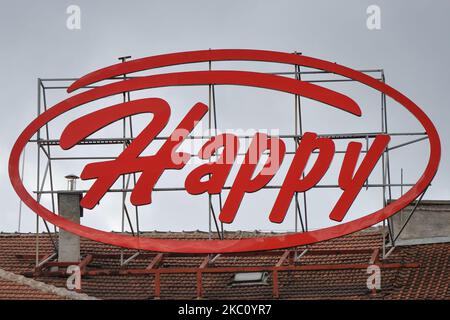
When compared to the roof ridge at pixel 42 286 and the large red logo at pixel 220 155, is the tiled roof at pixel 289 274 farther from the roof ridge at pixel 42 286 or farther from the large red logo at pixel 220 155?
the large red logo at pixel 220 155

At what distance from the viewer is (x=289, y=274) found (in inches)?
1807

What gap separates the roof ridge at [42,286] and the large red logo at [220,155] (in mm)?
1479

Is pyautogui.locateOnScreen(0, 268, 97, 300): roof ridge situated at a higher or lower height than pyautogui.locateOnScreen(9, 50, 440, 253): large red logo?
lower

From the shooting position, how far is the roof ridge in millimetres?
42728

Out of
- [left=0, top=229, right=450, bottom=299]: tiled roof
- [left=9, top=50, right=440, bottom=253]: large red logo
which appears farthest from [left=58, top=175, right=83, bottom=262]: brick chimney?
[left=9, top=50, right=440, bottom=253]: large red logo

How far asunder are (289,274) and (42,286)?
6409 millimetres

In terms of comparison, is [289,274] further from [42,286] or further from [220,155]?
[42,286]

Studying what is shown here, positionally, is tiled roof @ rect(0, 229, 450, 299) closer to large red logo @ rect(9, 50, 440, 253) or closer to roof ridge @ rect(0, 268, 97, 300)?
roof ridge @ rect(0, 268, 97, 300)

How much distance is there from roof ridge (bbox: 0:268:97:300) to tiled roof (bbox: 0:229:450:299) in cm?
79
